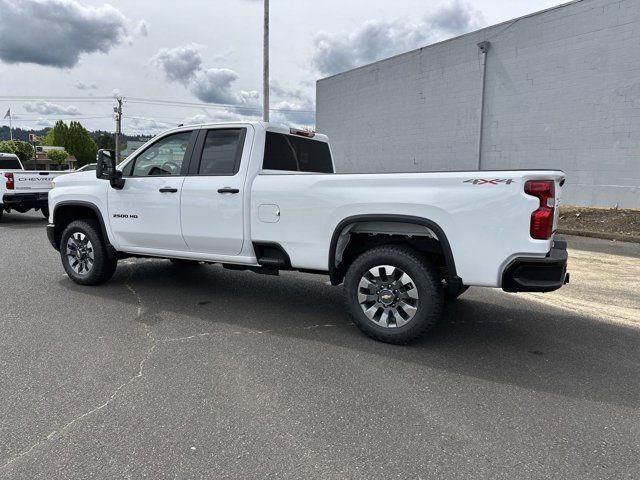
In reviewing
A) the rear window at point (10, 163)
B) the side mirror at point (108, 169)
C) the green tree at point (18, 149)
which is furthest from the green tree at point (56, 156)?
the side mirror at point (108, 169)

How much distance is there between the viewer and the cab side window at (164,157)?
18.2 ft

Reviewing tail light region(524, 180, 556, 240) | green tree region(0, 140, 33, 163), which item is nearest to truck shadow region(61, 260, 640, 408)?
tail light region(524, 180, 556, 240)

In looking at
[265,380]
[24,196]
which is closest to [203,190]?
[265,380]

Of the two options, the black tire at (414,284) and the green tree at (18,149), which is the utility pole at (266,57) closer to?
the black tire at (414,284)

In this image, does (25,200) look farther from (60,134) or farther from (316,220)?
(60,134)

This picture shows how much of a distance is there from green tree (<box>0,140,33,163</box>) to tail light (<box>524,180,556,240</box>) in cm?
8126

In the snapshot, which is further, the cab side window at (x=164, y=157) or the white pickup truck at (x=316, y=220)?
the cab side window at (x=164, y=157)

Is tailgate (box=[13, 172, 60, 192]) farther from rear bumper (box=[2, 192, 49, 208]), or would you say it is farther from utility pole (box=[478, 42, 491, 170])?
utility pole (box=[478, 42, 491, 170])

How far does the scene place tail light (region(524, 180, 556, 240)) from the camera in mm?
3680

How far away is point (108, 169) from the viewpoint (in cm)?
574

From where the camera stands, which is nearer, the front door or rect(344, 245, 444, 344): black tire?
rect(344, 245, 444, 344): black tire

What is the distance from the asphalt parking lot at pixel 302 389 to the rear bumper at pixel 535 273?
0.67m

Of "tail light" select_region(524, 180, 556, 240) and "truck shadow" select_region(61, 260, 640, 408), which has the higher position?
"tail light" select_region(524, 180, 556, 240)

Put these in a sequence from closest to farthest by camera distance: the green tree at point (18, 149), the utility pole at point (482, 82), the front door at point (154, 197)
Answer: the front door at point (154, 197) → the utility pole at point (482, 82) → the green tree at point (18, 149)
